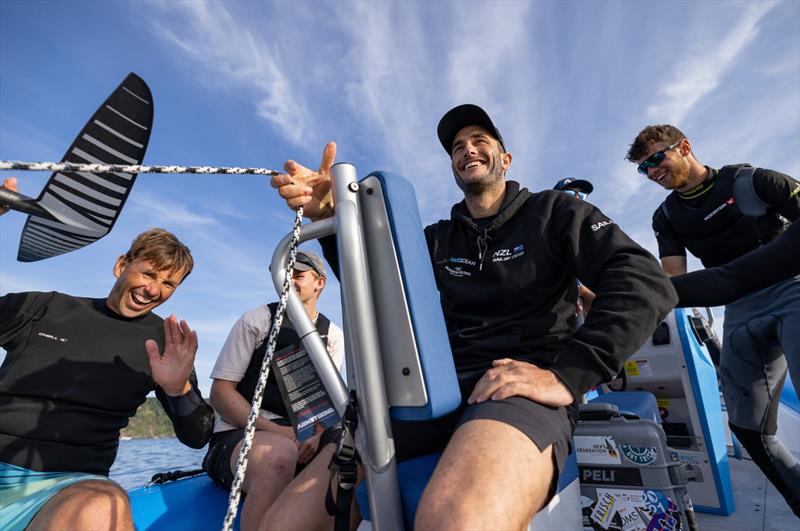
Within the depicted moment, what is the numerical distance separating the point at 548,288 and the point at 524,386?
0.58 m

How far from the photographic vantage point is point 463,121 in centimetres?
220

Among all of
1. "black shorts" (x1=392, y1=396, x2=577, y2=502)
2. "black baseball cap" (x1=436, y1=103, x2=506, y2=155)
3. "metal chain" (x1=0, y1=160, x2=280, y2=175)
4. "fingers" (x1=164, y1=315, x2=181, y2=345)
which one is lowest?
"black shorts" (x1=392, y1=396, x2=577, y2=502)

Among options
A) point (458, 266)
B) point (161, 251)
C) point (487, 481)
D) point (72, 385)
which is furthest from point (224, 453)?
point (487, 481)

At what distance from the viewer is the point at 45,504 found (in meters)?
1.57

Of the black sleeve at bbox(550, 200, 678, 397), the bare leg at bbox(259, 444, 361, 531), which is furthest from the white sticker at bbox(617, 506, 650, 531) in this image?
the bare leg at bbox(259, 444, 361, 531)

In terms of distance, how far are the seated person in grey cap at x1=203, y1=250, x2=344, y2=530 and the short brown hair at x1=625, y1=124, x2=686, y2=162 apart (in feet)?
8.45

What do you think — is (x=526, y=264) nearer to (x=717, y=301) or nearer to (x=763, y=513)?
(x=717, y=301)

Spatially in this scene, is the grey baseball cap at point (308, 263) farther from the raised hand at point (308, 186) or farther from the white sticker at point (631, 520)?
the white sticker at point (631, 520)

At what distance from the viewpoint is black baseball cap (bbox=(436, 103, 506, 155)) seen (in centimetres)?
215

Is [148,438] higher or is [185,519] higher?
[185,519]

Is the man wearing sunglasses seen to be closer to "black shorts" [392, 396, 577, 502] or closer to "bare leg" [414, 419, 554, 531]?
"black shorts" [392, 396, 577, 502]

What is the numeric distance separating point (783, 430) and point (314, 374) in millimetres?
4776

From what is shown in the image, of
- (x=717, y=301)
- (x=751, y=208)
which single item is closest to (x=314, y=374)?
(x=717, y=301)

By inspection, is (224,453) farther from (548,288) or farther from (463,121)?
(463,121)
